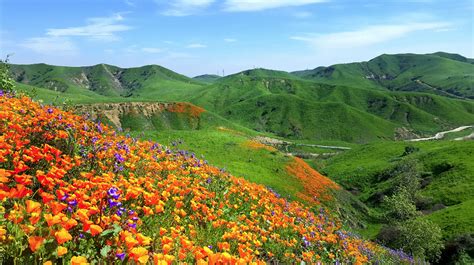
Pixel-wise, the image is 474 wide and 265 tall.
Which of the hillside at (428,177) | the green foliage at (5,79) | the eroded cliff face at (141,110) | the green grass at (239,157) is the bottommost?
the hillside at (428,177)

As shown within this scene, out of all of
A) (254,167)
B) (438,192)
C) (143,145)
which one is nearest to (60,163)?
(143,145)

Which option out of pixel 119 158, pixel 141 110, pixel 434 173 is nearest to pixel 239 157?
pixel 119 158

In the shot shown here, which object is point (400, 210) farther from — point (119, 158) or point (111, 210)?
point (111, 210)

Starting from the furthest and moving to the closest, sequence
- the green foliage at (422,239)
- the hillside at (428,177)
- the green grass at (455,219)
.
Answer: the hillside at (428,177) → the green grass at (455,219) → the green foliage at (422,239)

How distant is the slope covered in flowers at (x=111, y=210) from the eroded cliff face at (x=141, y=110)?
75.6 meters

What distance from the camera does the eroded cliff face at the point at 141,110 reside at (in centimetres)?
8762

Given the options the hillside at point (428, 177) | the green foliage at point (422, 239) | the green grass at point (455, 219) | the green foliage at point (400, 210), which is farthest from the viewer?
the hillside at point (428, 177)

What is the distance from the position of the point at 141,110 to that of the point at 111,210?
94.0 meters

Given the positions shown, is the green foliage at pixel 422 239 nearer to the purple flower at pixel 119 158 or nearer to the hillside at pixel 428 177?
the hillside at pixel 428 177

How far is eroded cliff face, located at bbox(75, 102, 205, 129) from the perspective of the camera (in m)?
87.6

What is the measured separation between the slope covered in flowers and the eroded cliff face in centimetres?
7561

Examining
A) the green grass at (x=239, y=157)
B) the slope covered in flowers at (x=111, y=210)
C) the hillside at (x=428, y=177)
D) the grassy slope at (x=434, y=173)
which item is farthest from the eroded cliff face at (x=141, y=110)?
the slope covered in flowers at (x=111, y=210)

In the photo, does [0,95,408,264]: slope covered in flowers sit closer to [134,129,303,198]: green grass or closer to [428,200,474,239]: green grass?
[134,129,303,198]: green grass

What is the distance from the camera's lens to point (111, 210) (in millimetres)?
6078
